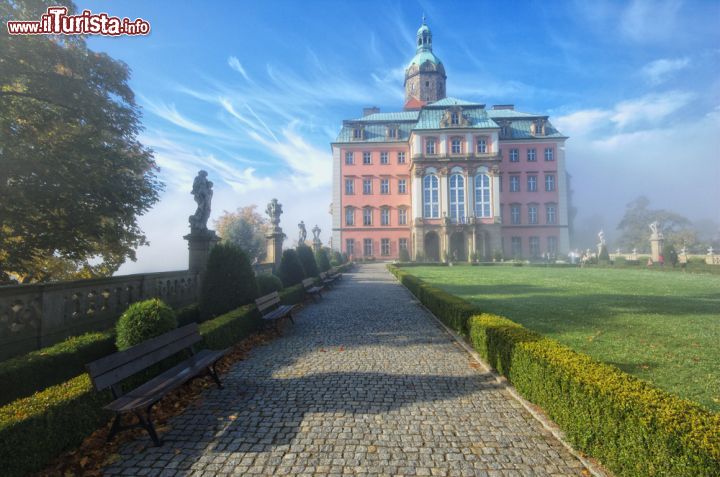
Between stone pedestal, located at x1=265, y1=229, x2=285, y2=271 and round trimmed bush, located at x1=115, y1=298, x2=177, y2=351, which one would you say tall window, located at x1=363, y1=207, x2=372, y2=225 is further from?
round trimmed bush, located at x1=115, y1=298, x2=177, y2=351

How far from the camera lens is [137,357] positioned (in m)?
3.78

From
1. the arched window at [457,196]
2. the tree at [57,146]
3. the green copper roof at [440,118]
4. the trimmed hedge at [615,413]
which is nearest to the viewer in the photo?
the trimmed hedge at [615,413]

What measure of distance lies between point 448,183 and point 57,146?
119 feet

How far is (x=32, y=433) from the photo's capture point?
8.90ft

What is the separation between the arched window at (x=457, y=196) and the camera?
4016 centimetres

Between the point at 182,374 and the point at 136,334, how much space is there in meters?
1.14

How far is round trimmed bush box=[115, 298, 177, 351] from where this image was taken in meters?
4.67

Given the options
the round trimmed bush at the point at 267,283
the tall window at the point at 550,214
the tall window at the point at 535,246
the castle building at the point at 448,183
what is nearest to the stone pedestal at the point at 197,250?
the round trimmed bush at the point at 267,283

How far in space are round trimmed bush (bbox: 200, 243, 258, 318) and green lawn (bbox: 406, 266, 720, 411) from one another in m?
6.58

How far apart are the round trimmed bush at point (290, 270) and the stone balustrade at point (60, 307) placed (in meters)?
6.09

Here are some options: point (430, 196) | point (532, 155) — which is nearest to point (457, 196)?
point (430, 196)

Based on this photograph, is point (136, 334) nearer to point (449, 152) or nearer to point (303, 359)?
point (303, 359)

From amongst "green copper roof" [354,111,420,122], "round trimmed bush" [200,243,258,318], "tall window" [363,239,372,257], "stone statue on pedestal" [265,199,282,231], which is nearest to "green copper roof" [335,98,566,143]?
"green copper roof" [354,111,420,122]

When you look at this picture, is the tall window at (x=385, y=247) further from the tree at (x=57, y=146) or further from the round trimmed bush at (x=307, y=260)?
the tree at (x=57, y=146)
